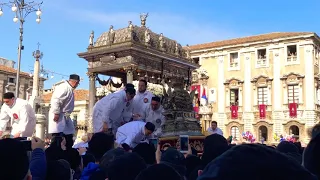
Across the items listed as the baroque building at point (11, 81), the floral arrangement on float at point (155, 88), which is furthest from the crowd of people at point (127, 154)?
the baroque building at point (11, 81)

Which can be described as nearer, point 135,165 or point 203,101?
point 135,165

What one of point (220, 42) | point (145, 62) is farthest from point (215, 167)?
point (220, 42)

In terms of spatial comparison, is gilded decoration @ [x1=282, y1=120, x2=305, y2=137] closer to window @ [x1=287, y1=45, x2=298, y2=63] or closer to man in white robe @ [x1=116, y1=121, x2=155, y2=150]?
window @ [x1=287, y1=45, x2=298, y2=63]

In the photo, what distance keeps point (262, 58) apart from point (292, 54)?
2.85 m

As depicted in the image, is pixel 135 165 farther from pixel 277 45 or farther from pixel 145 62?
pixel 277 45

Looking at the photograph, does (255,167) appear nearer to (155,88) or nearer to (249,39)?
(155,88)

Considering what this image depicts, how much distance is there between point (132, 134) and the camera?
24.0 ft

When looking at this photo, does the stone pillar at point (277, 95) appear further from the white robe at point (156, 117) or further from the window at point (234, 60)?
the white robe at point (156, 117)

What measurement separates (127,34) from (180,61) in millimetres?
4003

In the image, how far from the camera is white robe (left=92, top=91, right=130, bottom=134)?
8578 millimetres

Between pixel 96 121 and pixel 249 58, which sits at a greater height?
pixel 249 58

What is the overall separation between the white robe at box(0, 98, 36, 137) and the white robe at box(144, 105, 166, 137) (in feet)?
8.90

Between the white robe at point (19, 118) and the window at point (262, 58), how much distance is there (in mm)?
33725

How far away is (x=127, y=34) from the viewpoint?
22.9 m
